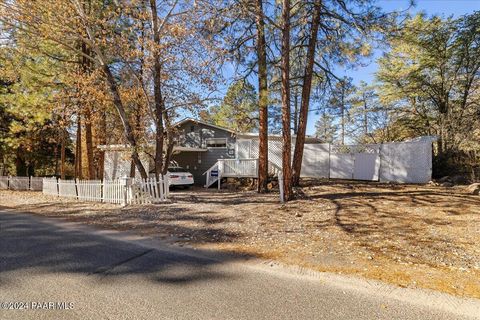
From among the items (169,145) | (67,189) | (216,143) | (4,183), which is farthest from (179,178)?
(4,183)

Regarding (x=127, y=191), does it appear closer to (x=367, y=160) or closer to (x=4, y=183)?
(x=367, y=160)

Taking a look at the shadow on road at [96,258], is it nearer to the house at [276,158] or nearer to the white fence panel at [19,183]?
the house at [276,158]

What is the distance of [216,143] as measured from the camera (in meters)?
19.1

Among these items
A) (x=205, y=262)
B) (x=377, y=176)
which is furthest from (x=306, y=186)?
(x=205, y=262)

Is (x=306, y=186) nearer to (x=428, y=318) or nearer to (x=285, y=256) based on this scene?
(x=285, y=256)

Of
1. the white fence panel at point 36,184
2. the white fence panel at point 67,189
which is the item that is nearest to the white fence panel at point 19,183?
the white fence panel at point 36,184

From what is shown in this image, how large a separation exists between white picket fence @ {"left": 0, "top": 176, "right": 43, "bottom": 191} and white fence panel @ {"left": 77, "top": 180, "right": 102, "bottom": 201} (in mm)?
6343

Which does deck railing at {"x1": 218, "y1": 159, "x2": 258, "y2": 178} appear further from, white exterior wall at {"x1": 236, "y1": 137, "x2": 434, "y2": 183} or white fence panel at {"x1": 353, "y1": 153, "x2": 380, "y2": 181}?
white fence panel at {"x1": 353, "y1": 153, "x2": 380, "y2": 181}

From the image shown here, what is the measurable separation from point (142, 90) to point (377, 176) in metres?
11.6

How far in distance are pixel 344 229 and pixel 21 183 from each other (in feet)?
59.6

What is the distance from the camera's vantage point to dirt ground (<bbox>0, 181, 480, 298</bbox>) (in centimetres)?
401

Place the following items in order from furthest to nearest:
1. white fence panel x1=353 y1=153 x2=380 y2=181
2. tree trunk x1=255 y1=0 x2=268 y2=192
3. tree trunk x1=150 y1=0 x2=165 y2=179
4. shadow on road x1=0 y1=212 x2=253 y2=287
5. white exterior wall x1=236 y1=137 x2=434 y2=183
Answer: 1. white fence panel x1=353 y1=153 x2=380 y2=181
2. white exterior wall x1=236 y1=137 x2=434 y2=183
3. tree trunk x1=150 y1=0 x2=165 y2=179
4. tree trunk x1=255 y1=0 x2=268 y2=192
5. shadow on road x1=0 y1=212 x2=253 y2=287

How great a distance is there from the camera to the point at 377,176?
1481 cm

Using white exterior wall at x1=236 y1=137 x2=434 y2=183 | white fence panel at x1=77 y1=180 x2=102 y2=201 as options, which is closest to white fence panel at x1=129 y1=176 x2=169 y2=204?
white fence panel at x1=77 y1=180 x2=102 y2=201
